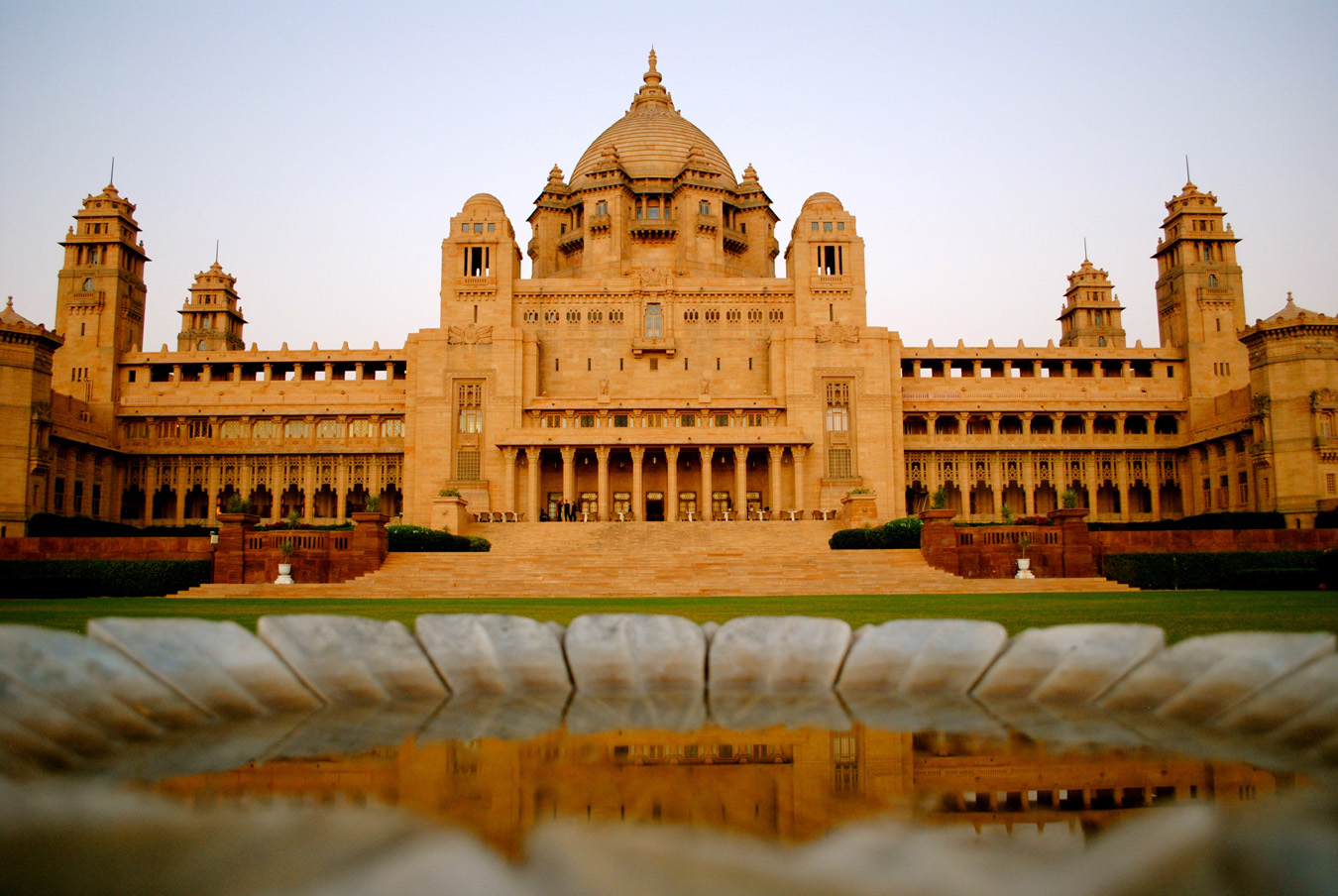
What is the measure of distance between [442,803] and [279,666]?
4.83 feet

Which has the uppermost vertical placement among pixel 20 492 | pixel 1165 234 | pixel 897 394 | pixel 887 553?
pixel 1165 234

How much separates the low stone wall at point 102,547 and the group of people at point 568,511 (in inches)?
763

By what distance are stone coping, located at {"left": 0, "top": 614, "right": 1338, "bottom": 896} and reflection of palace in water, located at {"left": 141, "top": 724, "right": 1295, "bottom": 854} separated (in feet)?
0.47

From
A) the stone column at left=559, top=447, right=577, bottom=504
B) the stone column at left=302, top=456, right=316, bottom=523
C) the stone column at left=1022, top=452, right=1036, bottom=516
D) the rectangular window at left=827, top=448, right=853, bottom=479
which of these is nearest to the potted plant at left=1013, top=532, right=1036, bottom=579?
the rectangular window at left=827, top=448, right=853, bottom=479

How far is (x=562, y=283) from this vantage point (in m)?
59.4

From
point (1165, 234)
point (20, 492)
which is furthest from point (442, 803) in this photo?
point (1165, 234)

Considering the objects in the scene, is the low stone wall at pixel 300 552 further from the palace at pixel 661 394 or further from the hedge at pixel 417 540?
the palace at pixel 661 394

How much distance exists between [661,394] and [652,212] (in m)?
17.1

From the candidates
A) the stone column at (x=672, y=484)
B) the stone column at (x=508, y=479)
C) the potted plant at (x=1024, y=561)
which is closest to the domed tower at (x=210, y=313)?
the stone column at (x=508, y=479)

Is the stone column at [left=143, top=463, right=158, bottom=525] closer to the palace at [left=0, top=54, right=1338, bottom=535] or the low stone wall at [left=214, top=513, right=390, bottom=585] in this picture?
the palace at [left=0, top=54, right=1338, bottom=535]

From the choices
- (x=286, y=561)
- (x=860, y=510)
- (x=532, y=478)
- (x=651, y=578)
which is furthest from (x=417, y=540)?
(x=860, y=510)

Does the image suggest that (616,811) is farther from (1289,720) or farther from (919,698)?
(1289,720)

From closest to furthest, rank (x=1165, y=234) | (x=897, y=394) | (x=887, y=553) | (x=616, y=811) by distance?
(x=616, y=811) < (x=887, y=553) < (x=897, y=394) < (x=1165, y=234)

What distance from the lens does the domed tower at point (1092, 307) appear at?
3248 inches
